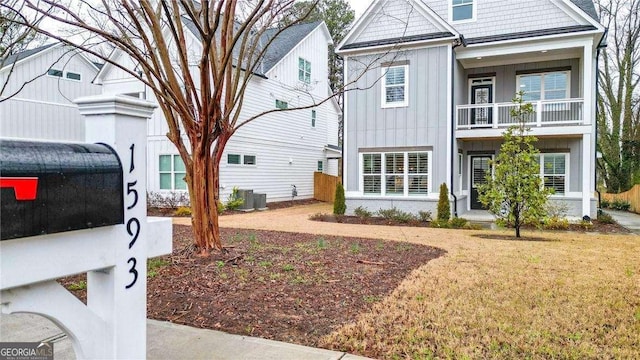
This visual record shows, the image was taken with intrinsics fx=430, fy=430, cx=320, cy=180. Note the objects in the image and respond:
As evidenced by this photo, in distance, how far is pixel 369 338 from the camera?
3.73 m

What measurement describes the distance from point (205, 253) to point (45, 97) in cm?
1883

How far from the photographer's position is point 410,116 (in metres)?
15.4

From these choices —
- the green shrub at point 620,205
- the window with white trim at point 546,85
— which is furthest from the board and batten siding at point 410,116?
the green shrub at point 620,205

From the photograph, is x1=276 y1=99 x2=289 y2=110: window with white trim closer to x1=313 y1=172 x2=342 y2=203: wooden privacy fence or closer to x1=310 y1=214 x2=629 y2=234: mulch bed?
x1=313 y1=172 x2=342 y2=203: wooden privacy fence

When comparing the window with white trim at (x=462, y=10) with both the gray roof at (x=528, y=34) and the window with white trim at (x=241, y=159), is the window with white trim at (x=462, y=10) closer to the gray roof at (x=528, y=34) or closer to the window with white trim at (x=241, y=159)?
the gray roof at (x=528, y=34)

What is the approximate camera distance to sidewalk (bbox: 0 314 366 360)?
10.8 feet

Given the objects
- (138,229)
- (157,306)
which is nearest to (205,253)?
(157,306)

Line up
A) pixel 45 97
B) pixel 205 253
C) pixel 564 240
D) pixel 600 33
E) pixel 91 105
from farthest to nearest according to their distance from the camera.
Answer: pixel 45 97 → pixel 600 33 → pixel 564 240 → pixel 205 253 → pixel 91 105

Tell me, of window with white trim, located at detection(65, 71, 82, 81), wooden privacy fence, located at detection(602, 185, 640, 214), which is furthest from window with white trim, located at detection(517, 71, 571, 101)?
window with white trim, located at detection(65, 71, 82, 81)

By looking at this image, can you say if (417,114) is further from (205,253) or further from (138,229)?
(138,229)

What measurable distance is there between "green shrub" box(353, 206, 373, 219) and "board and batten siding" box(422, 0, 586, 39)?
7484 mm

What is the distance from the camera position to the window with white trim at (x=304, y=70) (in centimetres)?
2288

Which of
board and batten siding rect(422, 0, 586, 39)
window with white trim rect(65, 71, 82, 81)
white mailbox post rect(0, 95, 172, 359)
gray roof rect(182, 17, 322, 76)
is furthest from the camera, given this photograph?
window with white trim rect(65, 71, 82, 81)

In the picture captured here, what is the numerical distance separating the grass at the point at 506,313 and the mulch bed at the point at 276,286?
310 millimetres
